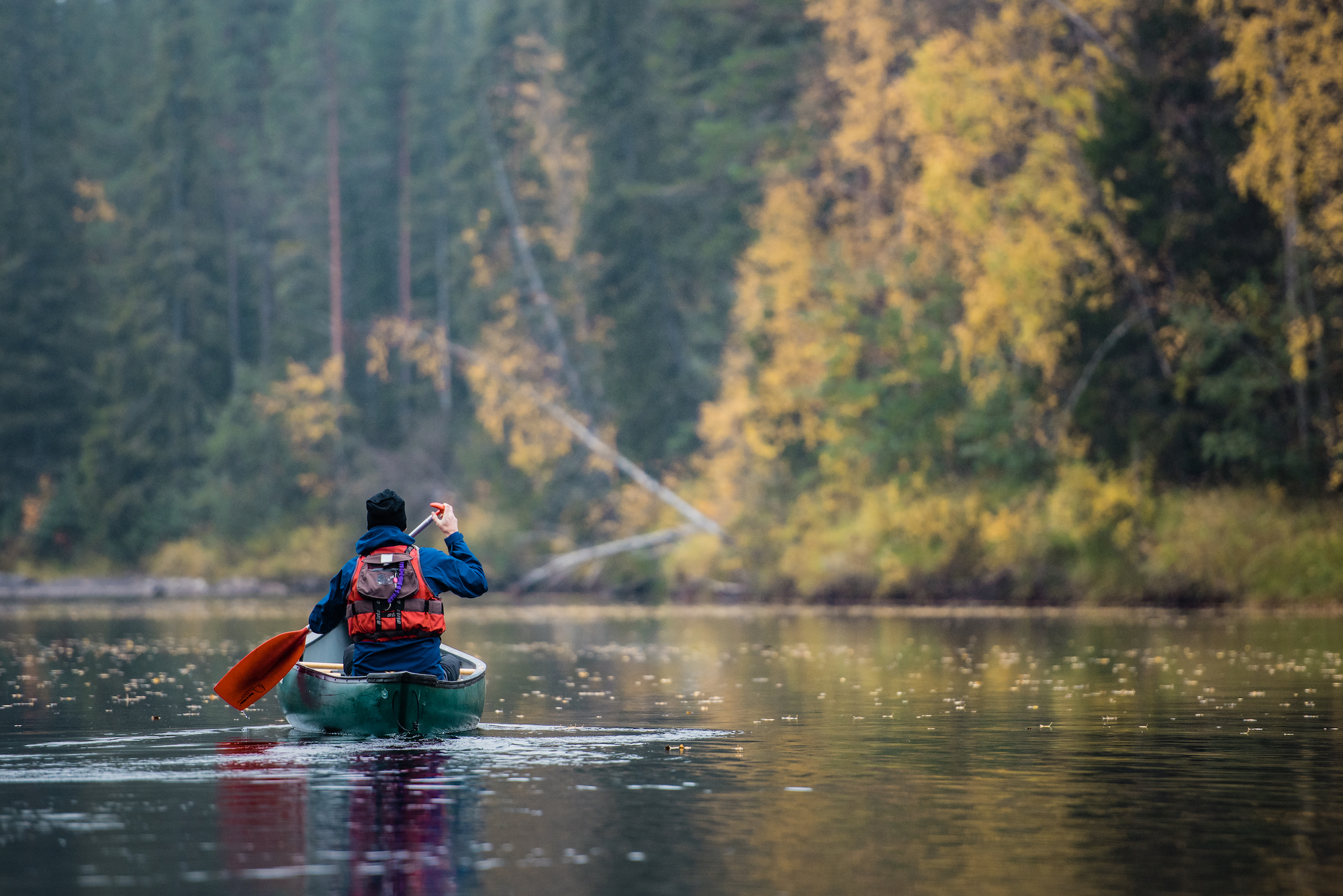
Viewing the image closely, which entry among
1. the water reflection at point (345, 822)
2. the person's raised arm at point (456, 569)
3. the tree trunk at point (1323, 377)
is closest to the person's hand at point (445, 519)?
the person's raised arm at point (456, 569)

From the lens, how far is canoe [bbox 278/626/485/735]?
13.5 meters

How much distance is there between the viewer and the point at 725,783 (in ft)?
36.6

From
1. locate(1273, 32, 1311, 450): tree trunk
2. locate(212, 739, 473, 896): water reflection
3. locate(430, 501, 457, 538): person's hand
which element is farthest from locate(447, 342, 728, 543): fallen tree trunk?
locate(212, 739, 473, 896): water reflection

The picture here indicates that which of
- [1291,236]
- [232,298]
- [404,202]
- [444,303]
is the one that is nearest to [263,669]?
[1291,236]

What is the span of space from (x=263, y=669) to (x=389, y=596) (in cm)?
213

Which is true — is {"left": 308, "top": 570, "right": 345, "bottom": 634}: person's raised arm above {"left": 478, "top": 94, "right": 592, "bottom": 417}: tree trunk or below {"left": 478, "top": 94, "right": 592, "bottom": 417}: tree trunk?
below

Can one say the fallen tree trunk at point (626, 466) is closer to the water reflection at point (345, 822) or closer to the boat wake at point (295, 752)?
the boat wake at point (295, 752)

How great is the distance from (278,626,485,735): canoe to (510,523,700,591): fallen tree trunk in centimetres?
3134

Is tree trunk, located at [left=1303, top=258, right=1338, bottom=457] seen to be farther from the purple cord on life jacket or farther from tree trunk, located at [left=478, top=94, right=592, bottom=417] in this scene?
tree trunk, located at [left=478, top=94, right=592, bottom=417]

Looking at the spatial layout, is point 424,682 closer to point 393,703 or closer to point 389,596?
point 393,703

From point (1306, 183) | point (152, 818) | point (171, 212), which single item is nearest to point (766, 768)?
point (152, 818)

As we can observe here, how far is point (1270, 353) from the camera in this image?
32000 mm

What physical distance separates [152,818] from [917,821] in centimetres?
389

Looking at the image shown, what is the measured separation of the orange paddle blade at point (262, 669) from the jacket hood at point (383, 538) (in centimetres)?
173
